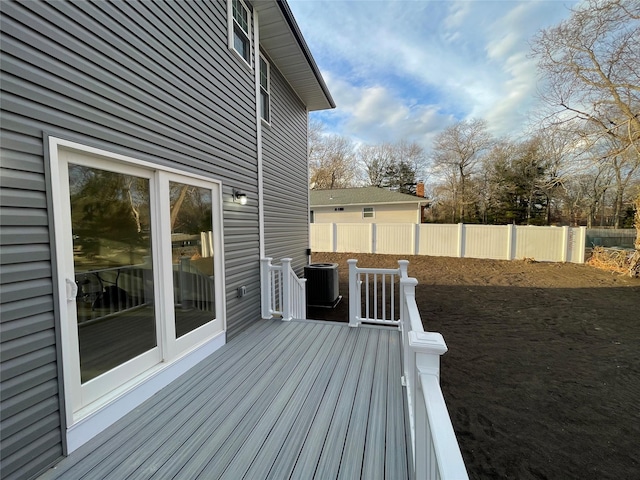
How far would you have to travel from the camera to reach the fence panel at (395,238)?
41.7 ft

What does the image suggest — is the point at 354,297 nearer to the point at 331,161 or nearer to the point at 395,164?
the point at 331,161

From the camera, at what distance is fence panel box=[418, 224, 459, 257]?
1209 cm

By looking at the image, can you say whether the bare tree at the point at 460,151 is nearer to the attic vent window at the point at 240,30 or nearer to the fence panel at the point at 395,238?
the fence panel at the point at 395,238

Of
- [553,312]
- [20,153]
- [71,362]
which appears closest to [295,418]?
[71,362]

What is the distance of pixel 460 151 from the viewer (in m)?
21.4

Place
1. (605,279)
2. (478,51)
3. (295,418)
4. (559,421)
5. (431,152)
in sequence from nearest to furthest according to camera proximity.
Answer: (295,418), (559,421), (605,279), (478,51), (431,152)

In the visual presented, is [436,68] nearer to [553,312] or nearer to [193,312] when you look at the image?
[553,312]

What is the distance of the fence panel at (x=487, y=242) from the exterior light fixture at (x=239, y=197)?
35.4 feet

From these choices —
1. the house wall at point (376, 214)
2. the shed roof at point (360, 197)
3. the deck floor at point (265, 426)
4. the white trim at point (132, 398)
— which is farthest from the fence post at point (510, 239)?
the white trim at point (132, 398)

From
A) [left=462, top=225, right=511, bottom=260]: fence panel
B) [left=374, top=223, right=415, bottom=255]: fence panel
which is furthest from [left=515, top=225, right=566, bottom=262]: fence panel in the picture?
[left=374, top=223, right=415, bottom=255]: fence panel

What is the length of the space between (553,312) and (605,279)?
449cm

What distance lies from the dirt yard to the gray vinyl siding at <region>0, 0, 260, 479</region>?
321 cm

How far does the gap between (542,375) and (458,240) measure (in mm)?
9067

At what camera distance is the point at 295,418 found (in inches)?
83.5
